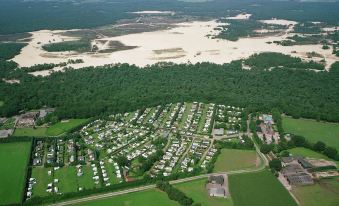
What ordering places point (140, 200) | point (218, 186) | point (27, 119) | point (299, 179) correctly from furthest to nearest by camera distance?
point (27, 119), point (299, 179), point (218, 186), point (140, 200)

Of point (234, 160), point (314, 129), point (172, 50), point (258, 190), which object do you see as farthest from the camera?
point (172, 50)

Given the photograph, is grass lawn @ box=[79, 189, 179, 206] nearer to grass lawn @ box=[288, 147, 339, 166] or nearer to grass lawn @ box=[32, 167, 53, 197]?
grass lawn @ box=[32, 167, 53, 197]

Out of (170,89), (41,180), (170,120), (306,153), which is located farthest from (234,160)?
(170,89)

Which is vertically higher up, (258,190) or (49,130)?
(49,130)

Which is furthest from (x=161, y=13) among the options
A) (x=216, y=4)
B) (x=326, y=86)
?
(x=326, y=86)

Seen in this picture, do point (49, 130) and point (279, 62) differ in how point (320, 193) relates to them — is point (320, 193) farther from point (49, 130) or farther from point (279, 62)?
point (279, 62)

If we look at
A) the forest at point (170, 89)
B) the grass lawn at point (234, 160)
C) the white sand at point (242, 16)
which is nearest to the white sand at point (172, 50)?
the forest at point (170, 89)
